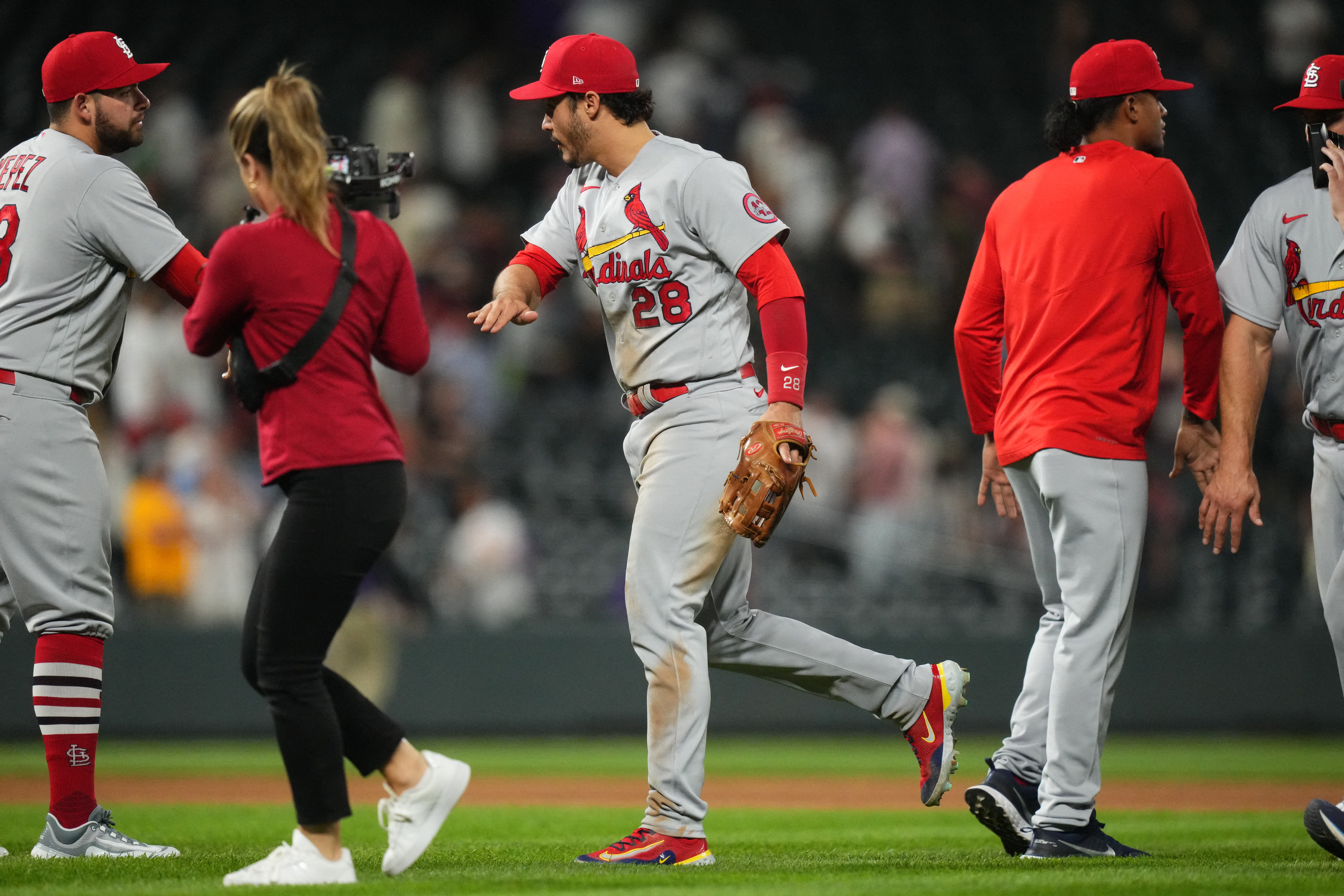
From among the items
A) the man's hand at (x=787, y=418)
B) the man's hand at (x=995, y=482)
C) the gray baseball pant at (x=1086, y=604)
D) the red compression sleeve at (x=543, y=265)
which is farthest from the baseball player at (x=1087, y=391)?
the red compression sleeve at (x=543, y=265)

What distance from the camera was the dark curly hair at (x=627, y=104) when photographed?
4.80m

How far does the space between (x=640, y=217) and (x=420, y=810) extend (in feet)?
6.27

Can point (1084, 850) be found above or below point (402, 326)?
below

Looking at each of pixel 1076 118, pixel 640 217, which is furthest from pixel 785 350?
pixel 1076 118

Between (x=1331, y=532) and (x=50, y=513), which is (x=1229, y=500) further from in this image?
(x=50, y=513)

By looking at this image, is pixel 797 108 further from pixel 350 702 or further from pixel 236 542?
pixel 350 702

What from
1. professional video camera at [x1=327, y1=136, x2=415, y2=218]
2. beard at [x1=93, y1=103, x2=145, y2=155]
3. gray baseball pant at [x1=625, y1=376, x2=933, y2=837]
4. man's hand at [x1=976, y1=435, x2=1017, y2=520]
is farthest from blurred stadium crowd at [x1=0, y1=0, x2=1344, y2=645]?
professional video camera at [x1=327, y1=136, x2=415, y2=218]

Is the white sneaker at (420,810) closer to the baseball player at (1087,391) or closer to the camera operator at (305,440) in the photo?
the camera operator at (305,440)

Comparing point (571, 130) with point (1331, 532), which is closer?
point (1331, 532)

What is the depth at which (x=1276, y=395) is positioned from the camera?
12.3 metres

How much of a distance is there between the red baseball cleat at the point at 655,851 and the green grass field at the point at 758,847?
0.08 m

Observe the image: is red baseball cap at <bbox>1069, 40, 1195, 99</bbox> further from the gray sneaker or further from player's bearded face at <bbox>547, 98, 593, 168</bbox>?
the gray sneaker

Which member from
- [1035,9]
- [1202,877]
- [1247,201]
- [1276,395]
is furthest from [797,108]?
[1202,877]

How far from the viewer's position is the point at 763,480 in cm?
444
